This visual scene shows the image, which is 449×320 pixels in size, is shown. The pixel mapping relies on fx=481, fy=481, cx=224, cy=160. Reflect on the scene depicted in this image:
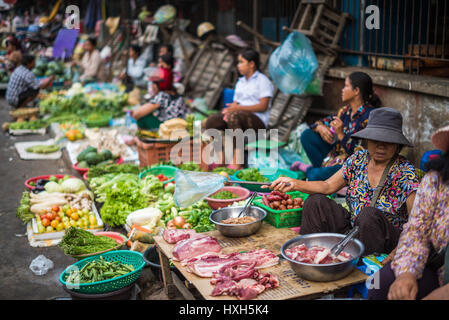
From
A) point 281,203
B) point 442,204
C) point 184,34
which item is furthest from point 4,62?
point 442,204

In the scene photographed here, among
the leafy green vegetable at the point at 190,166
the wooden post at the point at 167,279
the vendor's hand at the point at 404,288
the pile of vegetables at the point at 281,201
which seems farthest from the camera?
the leafy green vegetable at the point at 190,166

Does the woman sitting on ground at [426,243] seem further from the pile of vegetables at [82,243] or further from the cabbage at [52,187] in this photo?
the cabbage at [52,187]

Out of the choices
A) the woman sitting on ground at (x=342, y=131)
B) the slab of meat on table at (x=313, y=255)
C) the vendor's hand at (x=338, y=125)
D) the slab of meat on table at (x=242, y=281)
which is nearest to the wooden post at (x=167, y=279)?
the slab of meat on table at (x=242, y=281)

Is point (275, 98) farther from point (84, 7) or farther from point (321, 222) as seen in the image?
point (84, 7)


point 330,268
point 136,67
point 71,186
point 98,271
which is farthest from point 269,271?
point 136,67

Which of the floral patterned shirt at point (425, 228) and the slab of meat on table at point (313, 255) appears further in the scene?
the slab of meat on table at point (313, 255)

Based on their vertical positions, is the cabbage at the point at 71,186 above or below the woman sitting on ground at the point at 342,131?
below

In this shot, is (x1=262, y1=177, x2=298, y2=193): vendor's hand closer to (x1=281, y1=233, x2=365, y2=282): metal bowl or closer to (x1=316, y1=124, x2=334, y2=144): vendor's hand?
(x1=281, y1=233, x2=365, y2=282): metal bowl

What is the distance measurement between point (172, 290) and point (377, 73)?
12.4 ft

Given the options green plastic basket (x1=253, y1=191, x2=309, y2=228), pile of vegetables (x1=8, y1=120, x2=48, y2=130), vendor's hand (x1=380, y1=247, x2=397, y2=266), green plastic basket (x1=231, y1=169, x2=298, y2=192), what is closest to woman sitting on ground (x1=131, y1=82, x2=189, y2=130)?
green plastic basket (x1=231, y1=169, x2=298, y2=192)

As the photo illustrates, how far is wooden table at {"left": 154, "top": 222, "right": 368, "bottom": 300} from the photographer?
107 inches

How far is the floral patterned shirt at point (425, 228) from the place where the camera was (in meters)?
2.56

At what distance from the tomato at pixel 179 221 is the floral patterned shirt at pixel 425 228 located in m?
2.16

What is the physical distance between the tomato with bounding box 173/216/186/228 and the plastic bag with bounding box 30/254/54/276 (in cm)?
114
